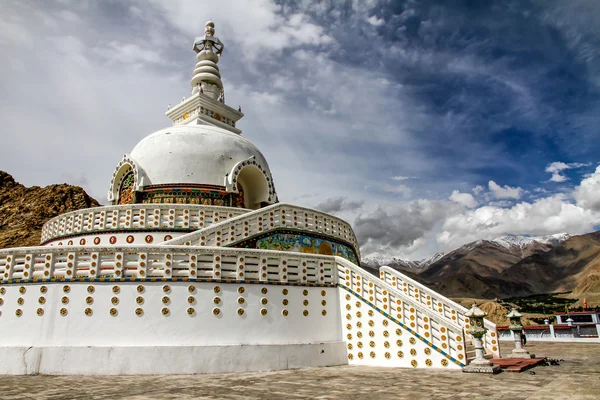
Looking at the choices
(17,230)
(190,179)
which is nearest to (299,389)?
(190,179)

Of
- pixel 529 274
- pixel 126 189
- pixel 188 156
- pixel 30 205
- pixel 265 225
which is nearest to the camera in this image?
pixel 265 225

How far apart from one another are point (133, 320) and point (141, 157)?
435 inches

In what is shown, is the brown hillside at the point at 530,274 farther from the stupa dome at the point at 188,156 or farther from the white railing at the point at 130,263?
the white railing at the point at 130,263

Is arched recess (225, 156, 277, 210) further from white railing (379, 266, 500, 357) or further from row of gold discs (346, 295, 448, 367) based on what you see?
row of gold discs (346, 295, 448, 367)

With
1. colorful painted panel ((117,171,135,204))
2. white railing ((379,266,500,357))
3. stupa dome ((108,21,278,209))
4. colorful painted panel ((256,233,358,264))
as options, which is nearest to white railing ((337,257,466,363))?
white railing ((379,266,500,357))

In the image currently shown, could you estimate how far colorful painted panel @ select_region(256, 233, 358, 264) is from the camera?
13.4 m

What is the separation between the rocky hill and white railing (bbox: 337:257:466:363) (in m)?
26.2

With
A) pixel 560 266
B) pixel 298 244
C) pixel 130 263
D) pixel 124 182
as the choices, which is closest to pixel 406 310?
pixel 298 244

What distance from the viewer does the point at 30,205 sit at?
34594 mm

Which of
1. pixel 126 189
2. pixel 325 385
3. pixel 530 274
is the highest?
pixel 530 274

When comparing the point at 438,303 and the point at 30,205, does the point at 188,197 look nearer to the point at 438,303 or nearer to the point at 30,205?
the point at 438,303

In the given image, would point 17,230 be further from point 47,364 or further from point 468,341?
point 468,341

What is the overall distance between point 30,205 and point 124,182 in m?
20.8

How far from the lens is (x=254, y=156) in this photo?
19.5m
